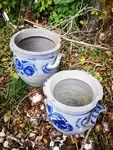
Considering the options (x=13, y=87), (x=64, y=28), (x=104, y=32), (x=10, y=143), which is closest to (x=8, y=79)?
(x=13, y=87)

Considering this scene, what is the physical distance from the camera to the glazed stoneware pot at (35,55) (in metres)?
1.63

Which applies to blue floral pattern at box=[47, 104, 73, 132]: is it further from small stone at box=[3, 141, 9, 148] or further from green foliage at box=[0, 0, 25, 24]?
green foliage at box=[0, 0, 25, 24]

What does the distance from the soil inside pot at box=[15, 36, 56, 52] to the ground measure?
172 mm

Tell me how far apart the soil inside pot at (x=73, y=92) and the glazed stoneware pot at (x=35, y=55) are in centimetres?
13

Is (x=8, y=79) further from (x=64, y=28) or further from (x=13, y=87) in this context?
(x=64, y=28)

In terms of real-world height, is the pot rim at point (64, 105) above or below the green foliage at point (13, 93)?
above

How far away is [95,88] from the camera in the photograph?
1527mm

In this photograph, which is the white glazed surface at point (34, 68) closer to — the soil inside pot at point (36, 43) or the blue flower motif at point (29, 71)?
the blue flower motif at point (29, 71)

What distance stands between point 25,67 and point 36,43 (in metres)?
0.22

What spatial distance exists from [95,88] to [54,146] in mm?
356

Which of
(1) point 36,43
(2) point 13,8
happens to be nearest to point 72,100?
(1) point 36,43

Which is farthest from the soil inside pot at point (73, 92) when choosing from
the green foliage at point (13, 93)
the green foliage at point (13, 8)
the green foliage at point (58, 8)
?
the green foliage at point (13, 8)

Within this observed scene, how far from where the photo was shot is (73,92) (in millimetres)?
1668

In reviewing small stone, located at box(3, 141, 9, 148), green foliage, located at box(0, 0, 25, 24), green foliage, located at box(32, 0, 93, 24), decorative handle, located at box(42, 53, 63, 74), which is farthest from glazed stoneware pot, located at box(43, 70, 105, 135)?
green foliage, located at box(0, 0, 25, 24)
